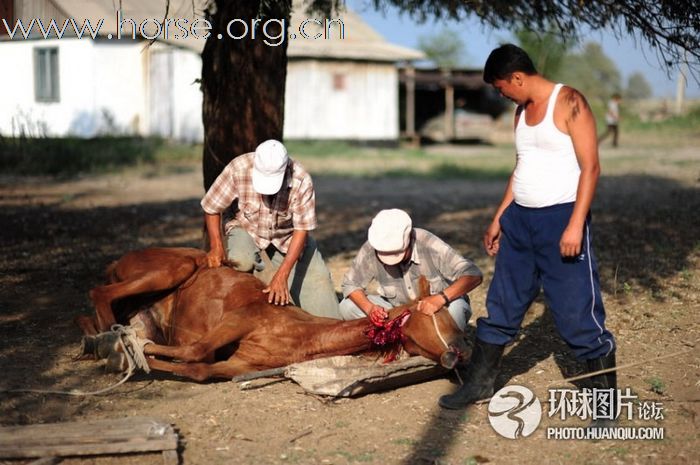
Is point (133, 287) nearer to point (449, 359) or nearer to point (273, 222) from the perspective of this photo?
point (273, 222)

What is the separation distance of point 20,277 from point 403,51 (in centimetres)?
2229

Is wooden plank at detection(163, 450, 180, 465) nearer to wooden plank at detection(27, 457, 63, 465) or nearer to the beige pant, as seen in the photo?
wooden plank at detection(27, 457, 63, 465)

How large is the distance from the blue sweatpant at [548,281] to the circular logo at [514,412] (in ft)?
1.20

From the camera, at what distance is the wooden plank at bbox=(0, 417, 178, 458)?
4039mm

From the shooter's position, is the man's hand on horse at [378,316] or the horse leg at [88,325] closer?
the man's hand on horse at [378,316]

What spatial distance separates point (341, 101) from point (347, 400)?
2325cm

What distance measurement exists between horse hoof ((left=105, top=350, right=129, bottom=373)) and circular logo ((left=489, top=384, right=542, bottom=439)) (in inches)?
88.2

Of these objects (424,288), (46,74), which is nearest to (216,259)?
(424,288)

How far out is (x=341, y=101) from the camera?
90.8 feet

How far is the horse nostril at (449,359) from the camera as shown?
449 cm

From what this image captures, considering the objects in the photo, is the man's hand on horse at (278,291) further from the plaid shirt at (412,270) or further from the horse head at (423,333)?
the horse head at (423,333)

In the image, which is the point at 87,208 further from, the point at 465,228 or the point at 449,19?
the point at 449,19

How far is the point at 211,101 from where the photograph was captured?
7395 mm

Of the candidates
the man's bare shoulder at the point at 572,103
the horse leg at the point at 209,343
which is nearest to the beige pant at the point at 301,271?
the horse leg at the point at 209,343
